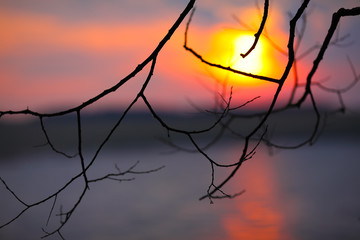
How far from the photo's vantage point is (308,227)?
34.0 feet

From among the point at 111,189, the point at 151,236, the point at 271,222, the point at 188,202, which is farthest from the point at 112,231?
the point at 111,189

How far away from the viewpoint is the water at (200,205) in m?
10.1

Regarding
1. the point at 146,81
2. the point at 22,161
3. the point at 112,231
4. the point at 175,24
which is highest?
the point at 175,24

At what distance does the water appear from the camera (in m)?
10.1

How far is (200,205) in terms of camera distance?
12.1m

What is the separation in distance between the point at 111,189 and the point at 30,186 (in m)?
2.67

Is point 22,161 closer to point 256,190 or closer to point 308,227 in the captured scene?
point 256,190

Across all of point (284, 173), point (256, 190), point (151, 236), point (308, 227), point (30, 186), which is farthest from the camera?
point (284, 173)

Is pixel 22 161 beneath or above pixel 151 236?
beneath

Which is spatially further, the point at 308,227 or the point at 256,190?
the point at 256,190

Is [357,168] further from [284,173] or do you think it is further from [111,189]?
[111,189]

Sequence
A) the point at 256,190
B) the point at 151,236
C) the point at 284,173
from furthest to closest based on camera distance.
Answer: the point at 284,173
the point at 256,190
the point at 151,236

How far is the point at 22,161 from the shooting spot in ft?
76.4

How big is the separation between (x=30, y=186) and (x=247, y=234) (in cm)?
769
